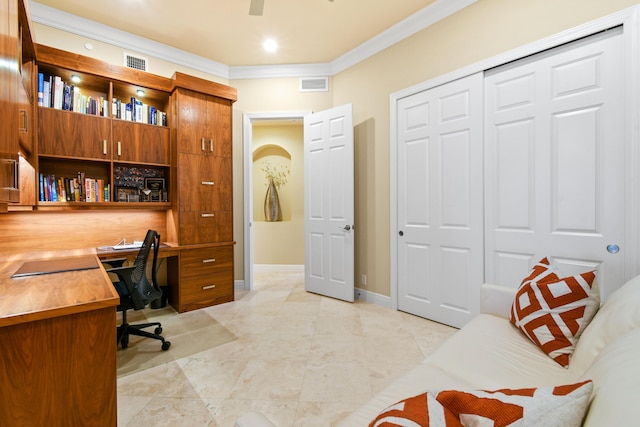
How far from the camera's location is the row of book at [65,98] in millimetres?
2688

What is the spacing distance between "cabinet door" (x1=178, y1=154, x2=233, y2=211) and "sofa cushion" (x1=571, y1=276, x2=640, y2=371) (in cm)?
333

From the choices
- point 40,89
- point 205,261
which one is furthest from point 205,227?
point 40,89

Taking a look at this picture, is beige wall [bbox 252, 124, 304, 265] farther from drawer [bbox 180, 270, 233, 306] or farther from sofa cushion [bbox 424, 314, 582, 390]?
sofa cushion [bbox 424, 314, 582, 390]

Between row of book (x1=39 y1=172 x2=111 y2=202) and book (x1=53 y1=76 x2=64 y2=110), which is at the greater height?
book (x1=53 y1=76 x2=64 y2=110)

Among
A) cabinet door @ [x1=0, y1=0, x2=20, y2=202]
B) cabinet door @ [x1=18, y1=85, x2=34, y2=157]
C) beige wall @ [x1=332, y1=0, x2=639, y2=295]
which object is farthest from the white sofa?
cabinet door @ [x1=18, y1=85, x2=34, y2=157]

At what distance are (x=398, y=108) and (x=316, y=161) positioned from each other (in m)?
1.25

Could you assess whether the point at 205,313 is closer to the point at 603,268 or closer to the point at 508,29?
the point at 603,268

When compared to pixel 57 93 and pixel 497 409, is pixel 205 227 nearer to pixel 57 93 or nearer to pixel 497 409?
pixel 57 93

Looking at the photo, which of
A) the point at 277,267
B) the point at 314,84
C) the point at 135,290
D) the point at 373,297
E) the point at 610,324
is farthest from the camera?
the point at 277,267

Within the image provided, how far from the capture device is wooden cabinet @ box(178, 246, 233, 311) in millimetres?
3248

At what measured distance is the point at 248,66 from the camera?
13.4ft

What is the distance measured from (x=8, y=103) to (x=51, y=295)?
3.05ft

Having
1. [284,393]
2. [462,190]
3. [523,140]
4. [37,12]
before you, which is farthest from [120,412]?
[37,12]

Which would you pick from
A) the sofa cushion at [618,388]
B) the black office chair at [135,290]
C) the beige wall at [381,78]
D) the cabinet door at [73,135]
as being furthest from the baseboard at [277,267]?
the sofa cushion at [618,388]
